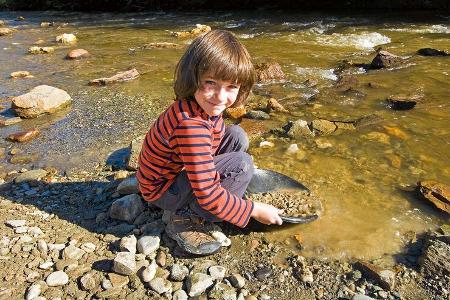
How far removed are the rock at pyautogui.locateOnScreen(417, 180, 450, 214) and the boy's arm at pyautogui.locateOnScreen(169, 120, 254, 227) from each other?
1.54 metres

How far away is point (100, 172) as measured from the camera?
3.74m

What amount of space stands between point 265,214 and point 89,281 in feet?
3.62

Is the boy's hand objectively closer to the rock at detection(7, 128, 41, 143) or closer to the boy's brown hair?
the boy's brown hair

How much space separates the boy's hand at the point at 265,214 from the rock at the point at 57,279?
1157 mm

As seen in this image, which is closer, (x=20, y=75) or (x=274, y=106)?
(x=274, y=106)

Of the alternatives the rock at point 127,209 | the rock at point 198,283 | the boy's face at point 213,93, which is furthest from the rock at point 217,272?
the boy's face at point 213,93

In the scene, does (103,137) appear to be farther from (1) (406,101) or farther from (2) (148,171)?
(1) (406,101)

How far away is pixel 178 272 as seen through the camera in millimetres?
2502

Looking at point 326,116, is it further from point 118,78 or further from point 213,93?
point 118,78

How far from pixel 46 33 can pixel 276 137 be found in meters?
10.4

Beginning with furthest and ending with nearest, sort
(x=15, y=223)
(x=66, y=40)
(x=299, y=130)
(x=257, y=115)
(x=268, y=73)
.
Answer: (x=66, y=40) → (x=268, y=73) → (x=257, y=115) → (x=299, y=130) → (x=15, y=223)

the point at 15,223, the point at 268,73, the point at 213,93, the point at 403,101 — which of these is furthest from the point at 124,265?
the point at 268,73

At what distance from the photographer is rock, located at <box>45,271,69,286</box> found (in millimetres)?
2424

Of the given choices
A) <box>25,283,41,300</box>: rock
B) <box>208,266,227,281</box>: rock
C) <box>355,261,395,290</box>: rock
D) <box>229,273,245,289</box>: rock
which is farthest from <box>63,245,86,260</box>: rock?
<box>355,261,395,290</box>: rock
